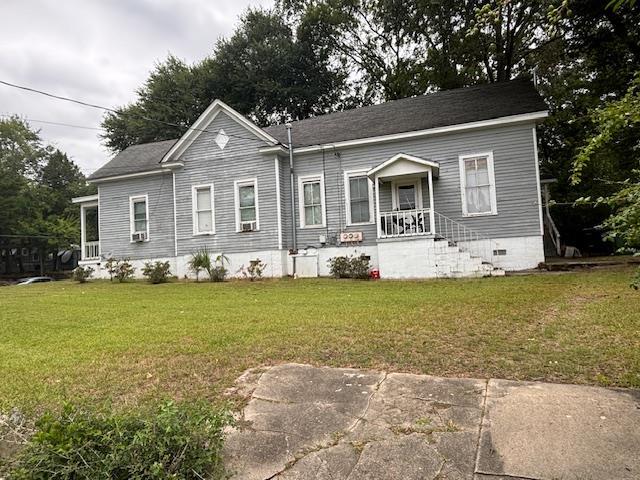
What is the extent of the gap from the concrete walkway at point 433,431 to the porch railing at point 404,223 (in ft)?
31.3

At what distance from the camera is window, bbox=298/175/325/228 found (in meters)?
14.9

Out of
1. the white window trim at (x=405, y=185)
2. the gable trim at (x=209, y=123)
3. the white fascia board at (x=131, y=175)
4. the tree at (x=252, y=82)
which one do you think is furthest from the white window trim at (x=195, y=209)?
the tree at (x=252, y=82)

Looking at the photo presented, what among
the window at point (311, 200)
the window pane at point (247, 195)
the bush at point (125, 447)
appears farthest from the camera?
the window pane at point (247, 195)

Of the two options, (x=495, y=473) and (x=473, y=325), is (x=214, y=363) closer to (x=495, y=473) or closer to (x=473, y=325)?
(x=495, y=473)

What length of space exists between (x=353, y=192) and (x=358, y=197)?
265 millimetres

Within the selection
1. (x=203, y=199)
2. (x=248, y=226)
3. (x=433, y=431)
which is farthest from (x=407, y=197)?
(x=433, y=431)

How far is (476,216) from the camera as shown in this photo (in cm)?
1292

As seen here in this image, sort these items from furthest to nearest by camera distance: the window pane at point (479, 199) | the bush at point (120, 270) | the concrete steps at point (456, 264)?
1. the bush at point (120, 270)
2. the window pane at point (479, 199)
3. the concrete steps at point (456, 264)

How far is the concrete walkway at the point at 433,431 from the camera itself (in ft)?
7.39

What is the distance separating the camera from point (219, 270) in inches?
577

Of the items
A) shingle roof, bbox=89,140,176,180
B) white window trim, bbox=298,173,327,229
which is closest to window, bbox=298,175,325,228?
white window trim, bbox=298,173,327,229

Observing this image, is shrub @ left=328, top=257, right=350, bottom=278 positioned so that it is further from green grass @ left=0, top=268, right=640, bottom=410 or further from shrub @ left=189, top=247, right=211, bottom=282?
shrub @ left=189, top=247, right=211, bottom=282

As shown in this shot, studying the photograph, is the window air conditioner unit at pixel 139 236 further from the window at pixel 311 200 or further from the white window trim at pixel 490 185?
the white window trim at pixel 490 185

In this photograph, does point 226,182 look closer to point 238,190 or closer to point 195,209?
point 238,190
